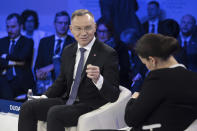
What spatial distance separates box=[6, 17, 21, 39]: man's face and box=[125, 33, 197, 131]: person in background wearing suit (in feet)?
13.4

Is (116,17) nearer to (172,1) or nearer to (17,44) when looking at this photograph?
(172,1)

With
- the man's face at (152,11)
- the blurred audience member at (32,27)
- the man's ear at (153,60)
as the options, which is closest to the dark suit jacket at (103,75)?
the man's ear at (153,60)

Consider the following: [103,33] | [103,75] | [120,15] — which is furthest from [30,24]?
[103,75]

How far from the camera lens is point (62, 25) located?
5.87 m

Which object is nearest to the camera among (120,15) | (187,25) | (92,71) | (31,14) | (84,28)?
(92,71)

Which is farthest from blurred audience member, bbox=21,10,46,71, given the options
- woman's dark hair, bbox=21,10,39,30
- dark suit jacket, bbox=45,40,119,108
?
dark suit jacket, bbox=45,40,119,108

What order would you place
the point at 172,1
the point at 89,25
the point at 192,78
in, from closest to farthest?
the point at 192,78, the point at 89,25, the point at 172,1

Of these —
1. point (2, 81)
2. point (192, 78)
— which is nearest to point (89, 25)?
point (192, 78)

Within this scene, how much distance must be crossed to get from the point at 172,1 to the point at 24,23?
8.76 feet

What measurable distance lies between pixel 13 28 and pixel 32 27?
0.35 meters

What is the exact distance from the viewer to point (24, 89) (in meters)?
6.20

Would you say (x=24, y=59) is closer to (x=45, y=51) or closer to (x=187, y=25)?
(x=45, y=51)

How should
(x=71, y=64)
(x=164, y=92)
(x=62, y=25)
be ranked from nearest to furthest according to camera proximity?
(x=164, y=92)
(x=71, y=64)
(x=62, y=25)

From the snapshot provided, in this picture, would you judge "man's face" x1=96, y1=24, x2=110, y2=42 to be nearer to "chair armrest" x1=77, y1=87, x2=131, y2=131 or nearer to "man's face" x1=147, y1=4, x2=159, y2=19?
"man's face" x1=147, y1=4, x2=159, y2=19
